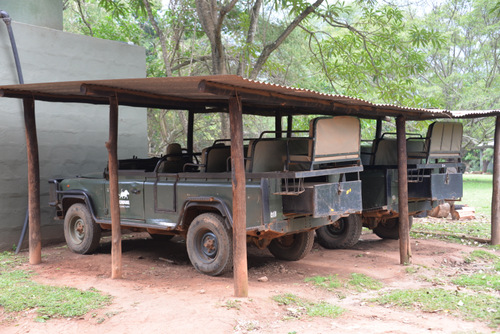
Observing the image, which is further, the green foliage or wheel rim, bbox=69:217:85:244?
wheel rim, bbox=69:217:85:244

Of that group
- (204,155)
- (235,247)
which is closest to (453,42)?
(204,155)

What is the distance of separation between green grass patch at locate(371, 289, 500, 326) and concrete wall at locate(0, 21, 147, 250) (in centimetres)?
681

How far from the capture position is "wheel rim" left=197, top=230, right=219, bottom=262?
7574 millimetres

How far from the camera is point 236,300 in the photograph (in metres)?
6.23

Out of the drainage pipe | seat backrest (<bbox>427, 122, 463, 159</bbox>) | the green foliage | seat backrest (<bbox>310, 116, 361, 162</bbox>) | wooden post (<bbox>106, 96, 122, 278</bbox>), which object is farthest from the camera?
the drainage pipe

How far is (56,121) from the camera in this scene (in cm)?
1052

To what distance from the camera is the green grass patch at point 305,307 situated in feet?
19.6

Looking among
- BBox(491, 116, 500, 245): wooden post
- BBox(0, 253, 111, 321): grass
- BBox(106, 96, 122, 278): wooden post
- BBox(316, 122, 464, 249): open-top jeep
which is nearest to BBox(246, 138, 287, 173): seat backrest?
BBox(106, 96, 122, 278): wooden post

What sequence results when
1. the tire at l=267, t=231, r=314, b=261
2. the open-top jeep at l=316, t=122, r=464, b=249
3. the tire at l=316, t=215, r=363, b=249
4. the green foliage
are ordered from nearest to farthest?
the green foliage → the tire at l=267, t=231, r=314, b=261 → the open-top jeep at l=316, t=122, r=464, b=249 → the tire at l=316, t=215, r=363, b=249

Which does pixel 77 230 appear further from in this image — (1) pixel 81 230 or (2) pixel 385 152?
(2) pixel 385 152

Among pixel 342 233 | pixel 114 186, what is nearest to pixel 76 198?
pixel 114 186

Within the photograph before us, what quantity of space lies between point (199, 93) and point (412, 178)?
4312 mm

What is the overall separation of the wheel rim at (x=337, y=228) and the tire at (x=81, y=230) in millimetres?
4296

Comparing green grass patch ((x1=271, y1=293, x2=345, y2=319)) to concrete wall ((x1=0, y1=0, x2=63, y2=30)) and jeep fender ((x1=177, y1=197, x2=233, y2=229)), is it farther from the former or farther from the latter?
concrete wall ((x1=0, y1=0, x2=63, y2=30))
